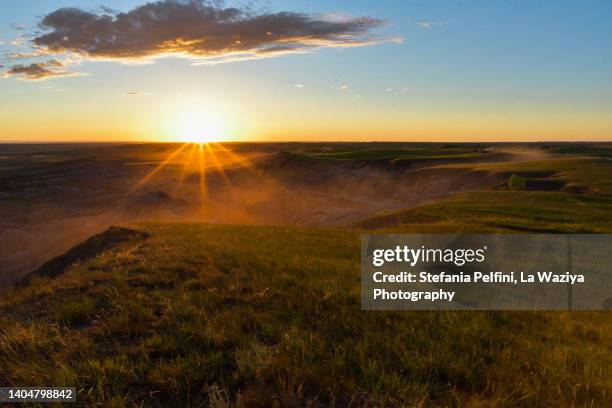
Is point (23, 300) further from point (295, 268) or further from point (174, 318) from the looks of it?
point (295, 268)

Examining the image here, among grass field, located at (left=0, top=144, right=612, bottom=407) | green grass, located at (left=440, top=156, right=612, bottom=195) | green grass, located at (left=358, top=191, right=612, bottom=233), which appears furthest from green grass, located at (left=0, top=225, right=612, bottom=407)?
green grass, located at (left=440, top=156, right=612, bottom=195)

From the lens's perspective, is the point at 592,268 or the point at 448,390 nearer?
the point at 448,390

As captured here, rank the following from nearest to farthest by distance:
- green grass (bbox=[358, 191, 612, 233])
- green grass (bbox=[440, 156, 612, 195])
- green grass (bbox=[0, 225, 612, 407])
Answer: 1. green grass (bbox=[0, 225, 612, 407])
2. green grass (bbox=[358, 191, 612, 233])
3. green grass (bbox=[440, 156, 612, 195])

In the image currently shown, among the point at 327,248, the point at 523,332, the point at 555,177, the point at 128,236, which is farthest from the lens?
the point at 555,177

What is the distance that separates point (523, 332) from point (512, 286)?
2.95 m

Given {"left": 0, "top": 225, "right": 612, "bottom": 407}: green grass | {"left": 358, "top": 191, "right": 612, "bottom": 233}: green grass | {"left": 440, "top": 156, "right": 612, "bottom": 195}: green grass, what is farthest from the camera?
{"left": 440, "top": 156, "right": 612, "bottom": 195}: green grass

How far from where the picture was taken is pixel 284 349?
13.4 feet

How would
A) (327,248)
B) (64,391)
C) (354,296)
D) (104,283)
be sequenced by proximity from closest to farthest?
(64,391), (354,296), (104,283), (327,248)

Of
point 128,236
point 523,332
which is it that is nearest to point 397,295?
point 523,332

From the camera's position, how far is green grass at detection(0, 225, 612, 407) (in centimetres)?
335

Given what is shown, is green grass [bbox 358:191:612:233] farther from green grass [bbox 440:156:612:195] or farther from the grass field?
the grass field

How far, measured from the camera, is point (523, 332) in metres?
4.91

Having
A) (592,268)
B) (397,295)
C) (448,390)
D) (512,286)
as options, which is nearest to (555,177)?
(592,268)

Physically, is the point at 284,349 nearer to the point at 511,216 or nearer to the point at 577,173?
the point at 511,216
